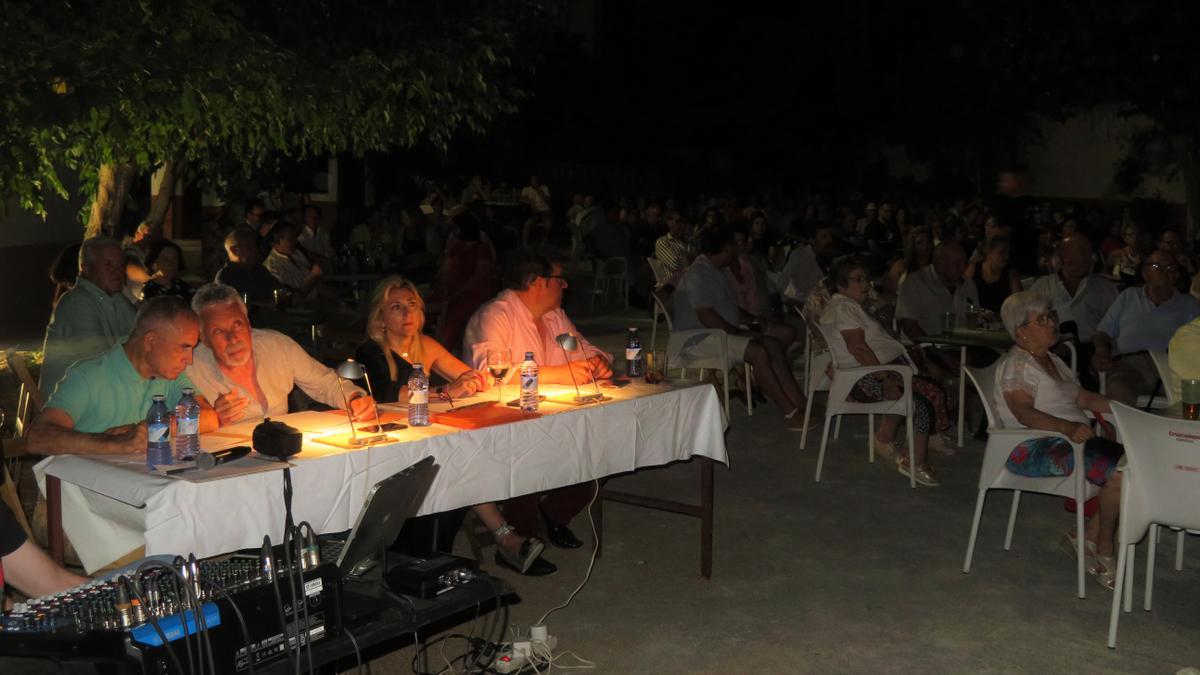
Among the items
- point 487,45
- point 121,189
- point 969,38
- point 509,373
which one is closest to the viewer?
point 509,373

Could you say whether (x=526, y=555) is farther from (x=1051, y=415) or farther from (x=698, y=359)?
(x=698, y=359)

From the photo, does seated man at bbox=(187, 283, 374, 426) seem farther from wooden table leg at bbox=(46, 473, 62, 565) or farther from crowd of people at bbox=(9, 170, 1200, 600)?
wooden table leg at bbox=(46, 473, 62, 565)

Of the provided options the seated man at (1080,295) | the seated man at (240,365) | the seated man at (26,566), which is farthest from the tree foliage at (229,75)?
the seated man at (1080,295)

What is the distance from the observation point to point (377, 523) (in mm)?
3334

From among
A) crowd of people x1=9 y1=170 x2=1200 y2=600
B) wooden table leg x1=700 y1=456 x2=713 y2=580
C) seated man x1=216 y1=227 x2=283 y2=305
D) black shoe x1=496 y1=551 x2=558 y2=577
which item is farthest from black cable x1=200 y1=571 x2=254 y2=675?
seated man x1=216 y1=227 x2=283 y2=305

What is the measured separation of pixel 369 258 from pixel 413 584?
33.3ft

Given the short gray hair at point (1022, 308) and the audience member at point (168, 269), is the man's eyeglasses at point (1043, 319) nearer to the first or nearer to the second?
the short gray hair at point (1022, 308)

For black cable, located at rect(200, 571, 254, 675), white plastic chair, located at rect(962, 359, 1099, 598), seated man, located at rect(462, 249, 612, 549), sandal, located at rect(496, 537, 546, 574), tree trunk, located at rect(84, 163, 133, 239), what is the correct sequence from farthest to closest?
1. tree trunk, located at rect(84, 163, 133, 239)
2. seated man, located at rect(462, 249, 612, 549)
3. sandal, located at rect(496, 537, 546, 574)
4. white plastic chair, located at rect(962, 359, 1099, 598)
5. black cable, located at rect(200, 571, 254, 675)

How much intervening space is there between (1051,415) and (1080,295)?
3350 mm

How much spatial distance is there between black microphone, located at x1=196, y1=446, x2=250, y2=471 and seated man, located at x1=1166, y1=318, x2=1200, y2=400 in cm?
415

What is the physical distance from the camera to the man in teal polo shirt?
4.23 metres

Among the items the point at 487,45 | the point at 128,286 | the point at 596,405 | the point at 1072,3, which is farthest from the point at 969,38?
the point at 596,405

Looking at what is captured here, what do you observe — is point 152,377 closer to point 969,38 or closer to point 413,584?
point 413,584

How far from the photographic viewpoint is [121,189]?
10.6 meters
